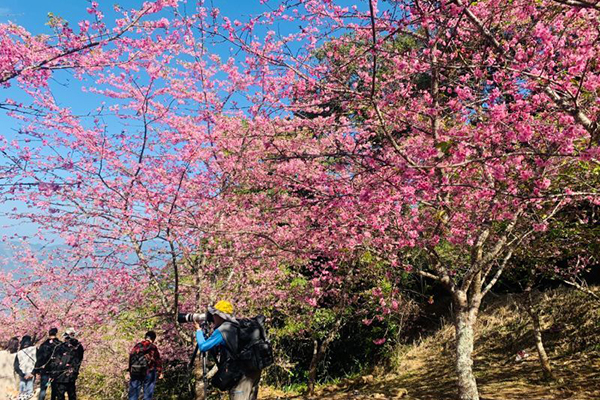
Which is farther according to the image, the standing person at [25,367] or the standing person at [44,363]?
the standing person at [25,367]

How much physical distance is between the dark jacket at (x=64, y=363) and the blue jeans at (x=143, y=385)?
146 cm

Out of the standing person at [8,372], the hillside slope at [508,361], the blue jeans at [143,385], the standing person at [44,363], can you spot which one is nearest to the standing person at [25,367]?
the standing person at [44,363]

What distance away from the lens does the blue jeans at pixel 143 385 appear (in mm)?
6488

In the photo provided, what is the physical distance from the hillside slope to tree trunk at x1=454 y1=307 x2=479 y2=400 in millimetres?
2250

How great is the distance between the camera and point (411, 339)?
12641mm

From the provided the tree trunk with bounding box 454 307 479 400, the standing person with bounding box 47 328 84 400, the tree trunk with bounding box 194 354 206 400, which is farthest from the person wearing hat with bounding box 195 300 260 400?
the standing person with bounding box 47 328 84 400

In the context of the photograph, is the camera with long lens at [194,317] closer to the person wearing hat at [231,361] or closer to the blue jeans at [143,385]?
the person wearing hat at [231,361]

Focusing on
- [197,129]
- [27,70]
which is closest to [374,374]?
[197,129]

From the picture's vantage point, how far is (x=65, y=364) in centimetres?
702

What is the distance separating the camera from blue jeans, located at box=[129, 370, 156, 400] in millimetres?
6488

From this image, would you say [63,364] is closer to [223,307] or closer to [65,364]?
[65,364]

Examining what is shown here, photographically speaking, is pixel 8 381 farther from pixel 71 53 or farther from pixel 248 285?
pixel 71 53

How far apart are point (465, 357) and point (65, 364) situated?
6899 millimetres

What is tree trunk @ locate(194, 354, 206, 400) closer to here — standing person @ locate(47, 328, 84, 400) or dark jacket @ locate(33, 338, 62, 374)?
standing person @ locate(47, 328, 84, 400)
